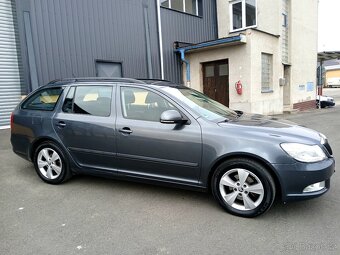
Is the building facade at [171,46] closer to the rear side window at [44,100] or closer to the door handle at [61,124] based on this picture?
the rear side window at [44,100]

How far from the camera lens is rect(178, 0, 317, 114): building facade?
1220 cm

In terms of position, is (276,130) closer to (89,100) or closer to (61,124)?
(89,100)

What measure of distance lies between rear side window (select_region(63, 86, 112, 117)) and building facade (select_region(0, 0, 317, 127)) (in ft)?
18.6

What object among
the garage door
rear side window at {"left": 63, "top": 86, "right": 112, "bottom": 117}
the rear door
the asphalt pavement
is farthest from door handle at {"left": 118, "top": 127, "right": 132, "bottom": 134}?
the garage door

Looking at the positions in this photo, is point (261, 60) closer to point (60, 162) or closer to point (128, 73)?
point (128, 73)

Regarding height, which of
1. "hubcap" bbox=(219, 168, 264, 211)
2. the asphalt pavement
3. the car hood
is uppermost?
the car hood

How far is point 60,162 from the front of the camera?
443 centimetres

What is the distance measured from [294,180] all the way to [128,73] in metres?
9.47

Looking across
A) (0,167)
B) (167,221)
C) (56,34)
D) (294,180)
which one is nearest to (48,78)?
(56,34)

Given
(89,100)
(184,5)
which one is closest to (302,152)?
(89,100)

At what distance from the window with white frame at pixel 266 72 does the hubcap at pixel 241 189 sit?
10.5 metres

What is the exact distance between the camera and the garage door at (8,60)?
9125mm

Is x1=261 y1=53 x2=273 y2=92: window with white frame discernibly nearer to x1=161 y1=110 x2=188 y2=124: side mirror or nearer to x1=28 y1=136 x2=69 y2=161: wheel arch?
x1=161 y1=110 x2=188 y2=124: side mirror

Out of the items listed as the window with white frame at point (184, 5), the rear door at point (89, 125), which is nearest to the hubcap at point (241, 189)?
the rear door at point (89, 125)
